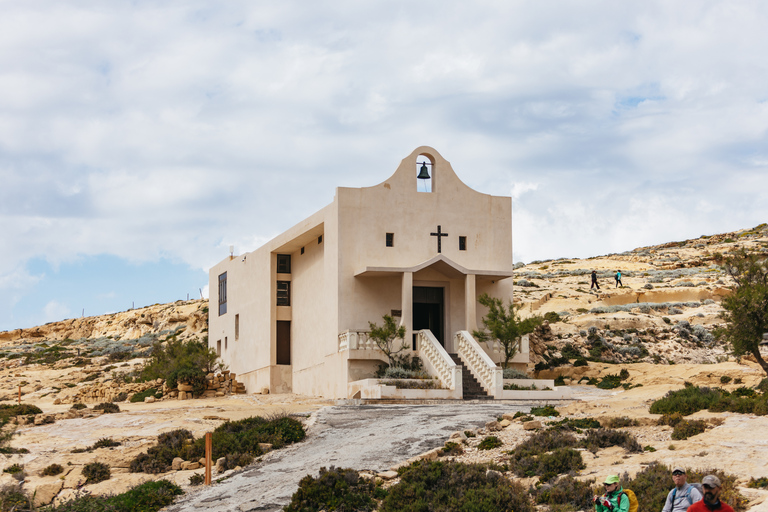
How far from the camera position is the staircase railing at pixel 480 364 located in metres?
23.9

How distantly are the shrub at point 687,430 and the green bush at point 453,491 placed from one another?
3.20m

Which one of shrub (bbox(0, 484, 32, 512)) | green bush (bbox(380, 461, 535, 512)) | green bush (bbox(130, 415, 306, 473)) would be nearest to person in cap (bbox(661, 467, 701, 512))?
green bush (bbox(380, 461, 535, 512))

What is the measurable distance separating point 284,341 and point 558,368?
33.9ft

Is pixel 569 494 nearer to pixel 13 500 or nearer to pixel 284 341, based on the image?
pixel 13 500

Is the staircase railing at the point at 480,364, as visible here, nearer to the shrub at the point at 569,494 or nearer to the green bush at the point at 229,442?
the green bush at the point at 229,442

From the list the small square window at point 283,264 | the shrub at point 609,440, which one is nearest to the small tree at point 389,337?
the small square window at point 283,264

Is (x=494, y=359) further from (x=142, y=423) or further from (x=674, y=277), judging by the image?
(x=674, y=277)

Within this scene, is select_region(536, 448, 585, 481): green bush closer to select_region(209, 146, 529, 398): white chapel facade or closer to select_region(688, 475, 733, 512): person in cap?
select_region(688, 475, 733, 512): person in cap

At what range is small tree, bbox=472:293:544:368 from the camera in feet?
86.5

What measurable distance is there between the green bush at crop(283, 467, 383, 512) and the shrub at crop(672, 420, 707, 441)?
487cm

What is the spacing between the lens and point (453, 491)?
39.6 feet

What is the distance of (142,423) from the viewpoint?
20.6 m

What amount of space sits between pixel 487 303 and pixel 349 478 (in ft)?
47.4

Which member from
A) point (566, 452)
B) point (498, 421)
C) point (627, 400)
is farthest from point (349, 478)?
point (627, 400)
